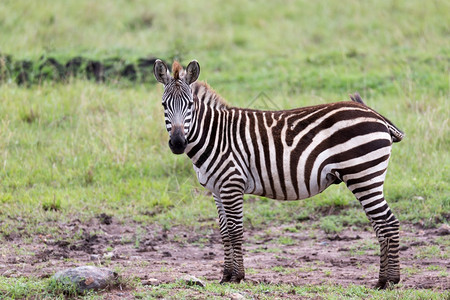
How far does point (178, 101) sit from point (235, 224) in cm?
136

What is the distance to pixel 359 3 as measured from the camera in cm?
1775

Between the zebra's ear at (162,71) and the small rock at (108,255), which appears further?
the small rock at (108,255)

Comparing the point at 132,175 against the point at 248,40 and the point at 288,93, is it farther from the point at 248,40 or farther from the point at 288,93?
the point at 248,40

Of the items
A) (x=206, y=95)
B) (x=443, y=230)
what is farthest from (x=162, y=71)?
(x=443, y=230)

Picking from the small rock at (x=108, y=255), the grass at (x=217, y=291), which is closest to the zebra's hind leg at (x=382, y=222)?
the grass at (x=217, y=291)

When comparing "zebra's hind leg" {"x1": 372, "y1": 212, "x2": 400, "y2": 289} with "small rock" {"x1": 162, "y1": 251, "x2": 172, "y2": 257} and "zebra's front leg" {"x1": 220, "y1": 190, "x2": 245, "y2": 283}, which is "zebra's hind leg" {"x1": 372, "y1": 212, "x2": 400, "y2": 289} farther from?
"small rock" {"x1": 162, "y1": 251, "x2": 172, "y2": 257}

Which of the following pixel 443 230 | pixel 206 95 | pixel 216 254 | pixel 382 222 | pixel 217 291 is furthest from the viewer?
pixel 443 230

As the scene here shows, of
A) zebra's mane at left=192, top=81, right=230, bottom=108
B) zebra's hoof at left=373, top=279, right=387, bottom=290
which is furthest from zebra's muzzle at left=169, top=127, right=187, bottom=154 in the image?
zebra's hoof at left=373, top=279, right=387, bottom=290

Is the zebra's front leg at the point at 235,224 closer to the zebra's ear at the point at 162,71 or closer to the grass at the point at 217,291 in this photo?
the grass at the point at 217,291

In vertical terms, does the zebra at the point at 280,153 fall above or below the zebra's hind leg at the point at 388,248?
above

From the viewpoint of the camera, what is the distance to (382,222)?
245 inches

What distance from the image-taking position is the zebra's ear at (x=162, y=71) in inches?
246

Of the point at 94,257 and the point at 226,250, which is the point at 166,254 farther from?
the point at 226,250

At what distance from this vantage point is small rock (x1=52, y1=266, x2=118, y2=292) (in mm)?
5695
